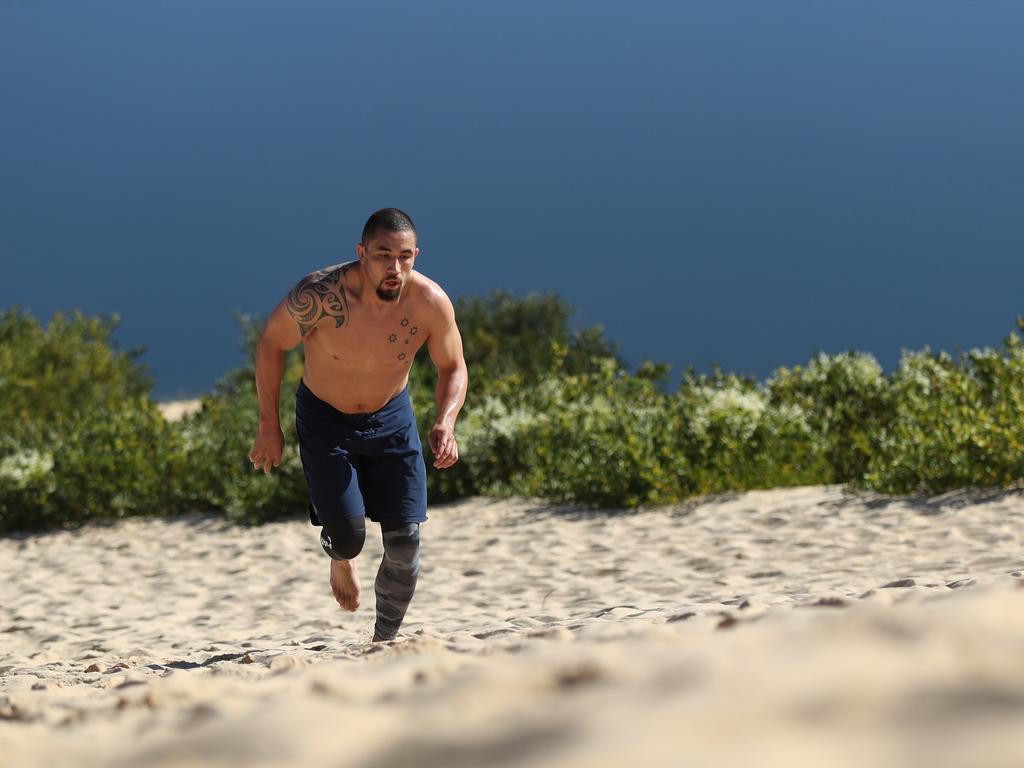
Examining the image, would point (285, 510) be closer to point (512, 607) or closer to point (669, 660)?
point (512, 607)

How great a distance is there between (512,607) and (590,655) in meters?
4.05

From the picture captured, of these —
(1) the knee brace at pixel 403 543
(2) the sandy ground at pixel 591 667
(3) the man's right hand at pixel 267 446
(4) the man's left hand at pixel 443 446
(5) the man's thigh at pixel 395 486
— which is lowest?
(2) the sandy ground at pixel 591 667

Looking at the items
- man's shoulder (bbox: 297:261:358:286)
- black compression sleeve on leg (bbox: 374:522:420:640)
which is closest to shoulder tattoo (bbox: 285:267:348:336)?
man's shoulder (bbox: 297:261:358:286)

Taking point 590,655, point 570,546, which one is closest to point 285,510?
point 570,546

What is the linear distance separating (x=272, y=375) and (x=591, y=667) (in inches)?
127

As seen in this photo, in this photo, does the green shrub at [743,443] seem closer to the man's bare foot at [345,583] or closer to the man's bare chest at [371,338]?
the man's bare foot at [345,583]

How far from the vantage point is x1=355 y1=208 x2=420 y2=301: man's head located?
491cm

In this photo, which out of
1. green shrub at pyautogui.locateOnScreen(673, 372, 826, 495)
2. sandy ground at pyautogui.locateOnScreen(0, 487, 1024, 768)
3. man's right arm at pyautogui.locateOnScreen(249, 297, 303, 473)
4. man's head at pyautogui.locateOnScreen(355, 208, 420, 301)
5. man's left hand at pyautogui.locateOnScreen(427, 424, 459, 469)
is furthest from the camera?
green shrub at pyautogui.locateOnScreen(673, 372, 826, 495)

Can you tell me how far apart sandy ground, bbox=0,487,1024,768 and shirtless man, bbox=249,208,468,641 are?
63 centimetres

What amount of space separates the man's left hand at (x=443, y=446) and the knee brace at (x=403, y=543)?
0.68m

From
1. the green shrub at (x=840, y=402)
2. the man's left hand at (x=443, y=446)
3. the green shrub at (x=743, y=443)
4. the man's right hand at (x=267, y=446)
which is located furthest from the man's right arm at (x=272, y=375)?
the green shrub at (x=840, y=402)

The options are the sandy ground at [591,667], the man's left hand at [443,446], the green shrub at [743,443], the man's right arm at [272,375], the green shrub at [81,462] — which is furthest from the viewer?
the green shrub at [81,462]

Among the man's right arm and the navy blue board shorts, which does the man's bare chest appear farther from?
the navy blue board shorts

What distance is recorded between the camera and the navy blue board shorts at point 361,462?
531 cm
